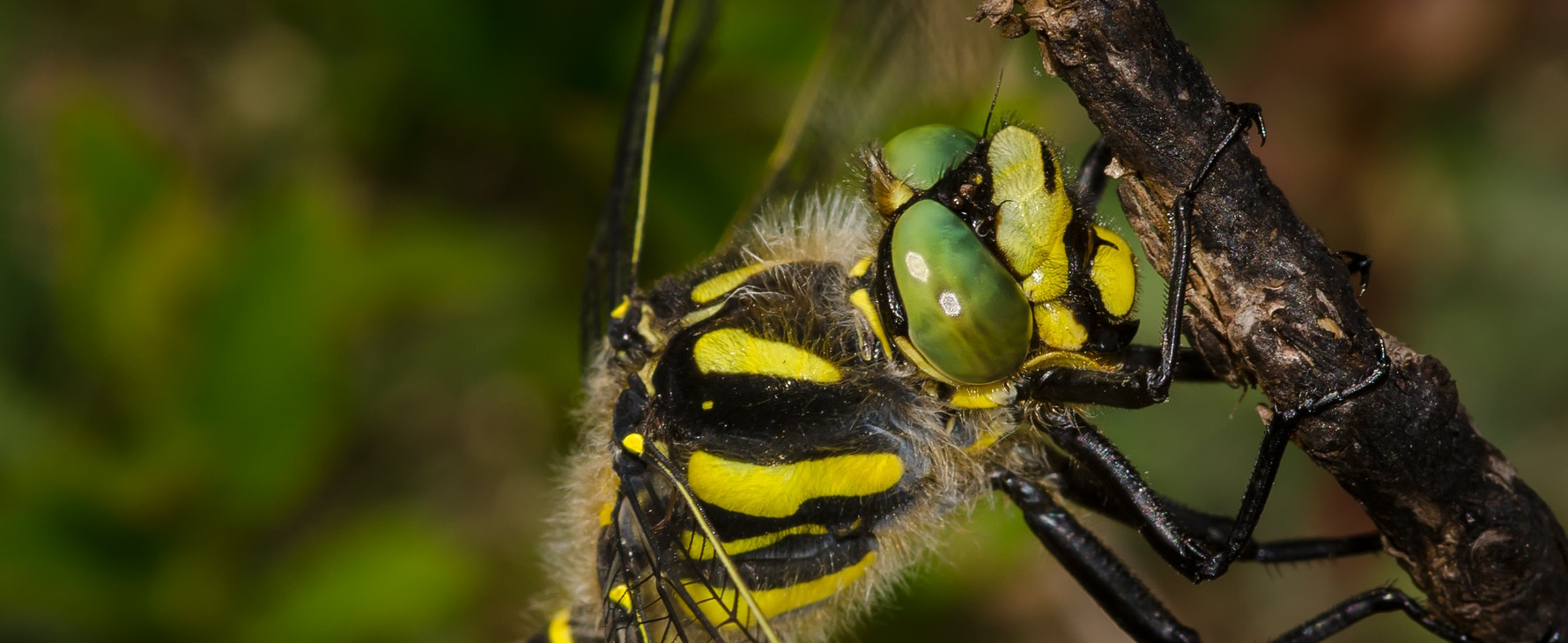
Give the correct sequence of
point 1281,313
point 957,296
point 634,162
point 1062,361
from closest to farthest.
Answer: point 1281,313 < point 957,296 < point 1062,361 < point 634,162

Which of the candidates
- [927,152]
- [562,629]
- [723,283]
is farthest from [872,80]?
[562,629]

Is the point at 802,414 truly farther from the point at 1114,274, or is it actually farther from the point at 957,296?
the point at 1114,274

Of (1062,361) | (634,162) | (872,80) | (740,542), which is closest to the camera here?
(1062,361)

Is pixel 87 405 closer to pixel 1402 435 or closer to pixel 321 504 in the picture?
pixel 321 504

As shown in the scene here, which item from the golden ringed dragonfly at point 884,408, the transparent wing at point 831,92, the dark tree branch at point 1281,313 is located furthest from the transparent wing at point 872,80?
the dark tree branch at point 1281,313

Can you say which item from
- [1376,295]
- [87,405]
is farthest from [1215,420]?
[87,405]
